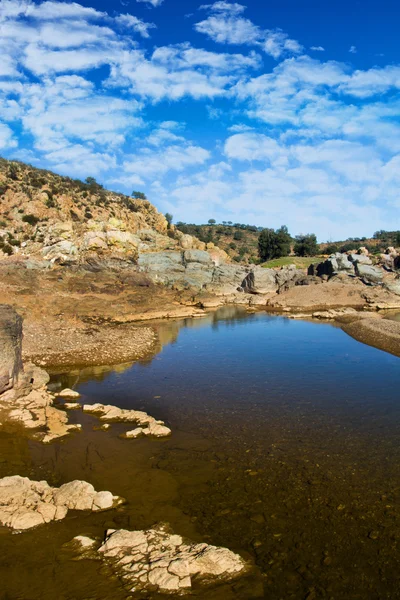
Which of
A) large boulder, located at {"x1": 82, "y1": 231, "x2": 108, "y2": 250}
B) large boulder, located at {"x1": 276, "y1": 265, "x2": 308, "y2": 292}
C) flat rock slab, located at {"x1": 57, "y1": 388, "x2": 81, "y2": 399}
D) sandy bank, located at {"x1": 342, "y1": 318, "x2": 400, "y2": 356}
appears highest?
large boulder, located at {"x1": 82, "y1": 231, "x2": 108, "y2": 250}

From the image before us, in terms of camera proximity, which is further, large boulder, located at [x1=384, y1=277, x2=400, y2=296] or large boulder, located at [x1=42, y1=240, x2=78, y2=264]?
large boulder, located at [x1=384, y1=277, x2=400, y2=296]

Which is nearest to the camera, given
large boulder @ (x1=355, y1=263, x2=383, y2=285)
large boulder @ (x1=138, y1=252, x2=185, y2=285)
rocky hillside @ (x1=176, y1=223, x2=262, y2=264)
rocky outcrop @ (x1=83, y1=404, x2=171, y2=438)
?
rocky outcrop @ (x1=83, y1=404, x2=171, y2=438)

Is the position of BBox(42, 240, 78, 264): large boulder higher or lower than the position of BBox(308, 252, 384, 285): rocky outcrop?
higher

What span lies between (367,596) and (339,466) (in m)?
4.18

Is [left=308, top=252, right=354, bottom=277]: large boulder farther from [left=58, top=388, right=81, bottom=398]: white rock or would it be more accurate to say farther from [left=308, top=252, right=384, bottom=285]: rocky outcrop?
[left=58, top=388, right=81, bottom=398]: white rock

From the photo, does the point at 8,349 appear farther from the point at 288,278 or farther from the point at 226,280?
the point at 288,278

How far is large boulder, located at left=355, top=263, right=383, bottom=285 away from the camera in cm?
5153

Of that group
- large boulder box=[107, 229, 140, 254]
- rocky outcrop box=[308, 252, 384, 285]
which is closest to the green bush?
large boulder box=[107, 229, 140, 254]

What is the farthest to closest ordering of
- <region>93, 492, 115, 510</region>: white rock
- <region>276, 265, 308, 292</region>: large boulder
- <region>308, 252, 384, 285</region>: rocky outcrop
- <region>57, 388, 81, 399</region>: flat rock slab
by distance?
<region>276, 265, 308, 292</region>: large boulder → <region>308, 252, 384, 285</region>: rocky outcrop → <region>57, 388, 81, 399</region>: flat rock slab → <region>93, 492, 115, 510</region>: white rock

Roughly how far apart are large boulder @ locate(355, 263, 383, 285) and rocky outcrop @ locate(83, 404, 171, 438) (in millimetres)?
45011

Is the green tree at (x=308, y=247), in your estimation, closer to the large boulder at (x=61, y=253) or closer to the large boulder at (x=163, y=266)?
the large boulder at (x=163, y=266)

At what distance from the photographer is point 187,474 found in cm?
983

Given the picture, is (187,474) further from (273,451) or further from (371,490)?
(371,490)

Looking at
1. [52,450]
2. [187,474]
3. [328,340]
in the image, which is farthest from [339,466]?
Answer: [328,340]
